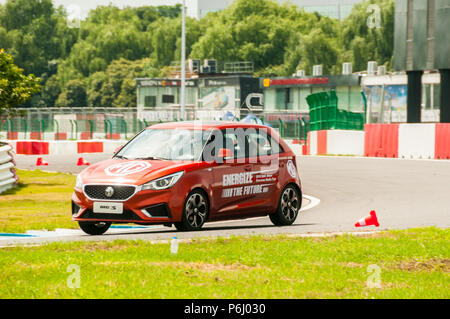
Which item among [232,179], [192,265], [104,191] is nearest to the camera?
[192,265]

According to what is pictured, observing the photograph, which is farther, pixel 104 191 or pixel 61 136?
pixel 61 136

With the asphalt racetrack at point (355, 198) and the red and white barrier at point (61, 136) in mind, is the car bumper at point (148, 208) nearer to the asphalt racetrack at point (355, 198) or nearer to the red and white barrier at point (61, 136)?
the asphalt racetrack at point (355, 198)

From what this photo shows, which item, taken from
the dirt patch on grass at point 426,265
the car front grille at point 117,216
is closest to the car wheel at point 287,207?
the car front grille at point 117,216

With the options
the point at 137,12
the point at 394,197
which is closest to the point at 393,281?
the point at 394,197

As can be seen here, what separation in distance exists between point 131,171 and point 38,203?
6.73 meters

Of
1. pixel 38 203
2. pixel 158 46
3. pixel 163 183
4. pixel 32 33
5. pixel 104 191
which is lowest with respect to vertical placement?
pixel 38 203

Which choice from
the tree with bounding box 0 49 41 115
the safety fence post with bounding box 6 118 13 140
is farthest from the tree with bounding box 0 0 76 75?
the tree with bounding box 0 49 41 115

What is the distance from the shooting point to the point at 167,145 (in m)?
12.8

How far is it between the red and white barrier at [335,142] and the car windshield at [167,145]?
907 inches

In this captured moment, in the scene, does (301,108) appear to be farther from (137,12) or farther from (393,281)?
(137,12)

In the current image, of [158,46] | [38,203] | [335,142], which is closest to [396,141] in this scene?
[335,142]

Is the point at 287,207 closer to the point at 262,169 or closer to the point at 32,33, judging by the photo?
the point at 262,169

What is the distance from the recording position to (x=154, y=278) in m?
7.80
